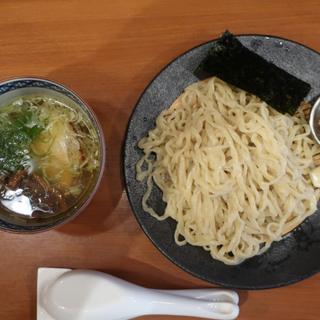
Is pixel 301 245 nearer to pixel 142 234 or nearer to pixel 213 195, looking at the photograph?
pixel 213 195

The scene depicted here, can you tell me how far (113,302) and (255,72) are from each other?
90 centimetres

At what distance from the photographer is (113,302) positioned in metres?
1.50

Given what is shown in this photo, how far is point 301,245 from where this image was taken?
1604 millimetres

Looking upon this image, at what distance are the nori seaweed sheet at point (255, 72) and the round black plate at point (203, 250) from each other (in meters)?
0.05

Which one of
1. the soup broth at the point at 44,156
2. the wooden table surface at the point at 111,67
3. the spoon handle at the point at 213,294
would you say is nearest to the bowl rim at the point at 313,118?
the wooden table surface at the point at 111,67

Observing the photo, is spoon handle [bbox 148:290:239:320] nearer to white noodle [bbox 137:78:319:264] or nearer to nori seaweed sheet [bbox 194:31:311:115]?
white noodle [bbox 137:78:319:264]

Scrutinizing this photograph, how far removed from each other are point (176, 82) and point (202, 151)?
26 centimetres

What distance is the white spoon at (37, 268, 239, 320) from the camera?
151 cm

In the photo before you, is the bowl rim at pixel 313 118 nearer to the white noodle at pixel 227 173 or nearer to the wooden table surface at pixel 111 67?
the white noodle at pixel 227 173

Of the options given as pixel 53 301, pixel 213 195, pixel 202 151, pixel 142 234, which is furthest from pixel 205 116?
pixel 53 301

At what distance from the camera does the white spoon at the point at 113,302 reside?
1.51 metres

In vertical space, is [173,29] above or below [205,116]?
above

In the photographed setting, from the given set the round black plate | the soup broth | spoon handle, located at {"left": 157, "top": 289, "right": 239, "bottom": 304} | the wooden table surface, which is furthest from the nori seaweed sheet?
spoon handle, located at {"left": 157, "top": 289, "right": 239, "bottom": 304}

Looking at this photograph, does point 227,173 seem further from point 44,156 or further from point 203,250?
point 44,156
